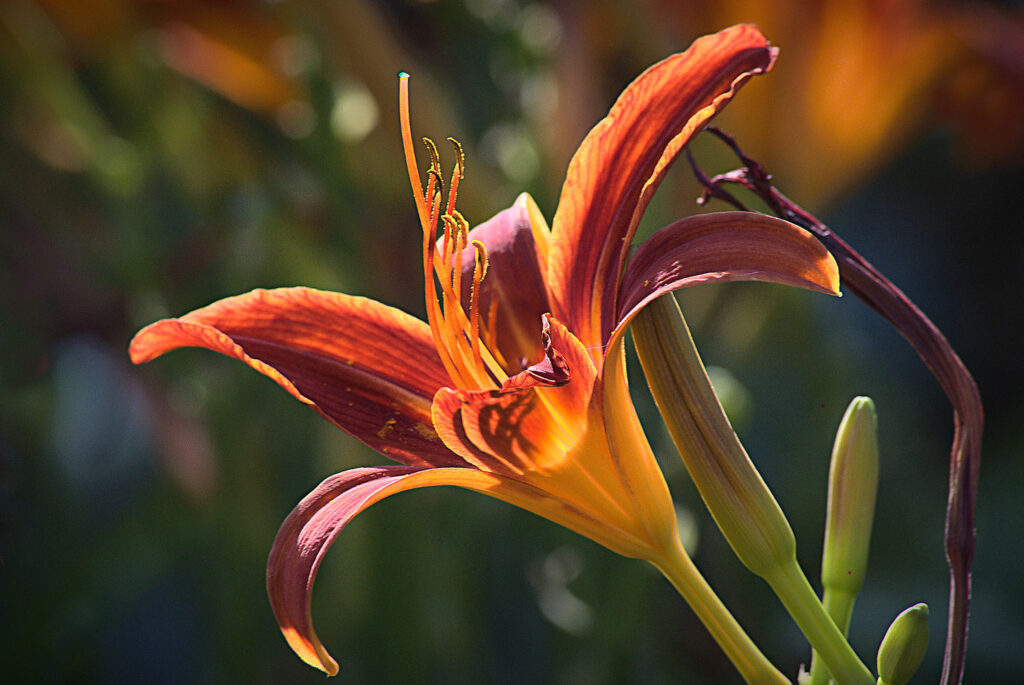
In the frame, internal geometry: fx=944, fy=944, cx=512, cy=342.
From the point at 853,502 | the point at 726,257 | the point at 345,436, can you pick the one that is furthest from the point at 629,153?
the point at 345,436

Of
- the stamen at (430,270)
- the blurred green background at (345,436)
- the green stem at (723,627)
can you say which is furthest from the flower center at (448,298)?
the blurred green background at (345,436)

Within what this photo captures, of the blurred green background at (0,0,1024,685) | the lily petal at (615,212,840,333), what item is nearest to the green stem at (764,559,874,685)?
the lily petal at (615,212,840,333)

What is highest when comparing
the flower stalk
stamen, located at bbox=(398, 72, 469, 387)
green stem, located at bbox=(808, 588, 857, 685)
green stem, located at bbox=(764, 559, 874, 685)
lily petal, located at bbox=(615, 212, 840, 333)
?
stamen, located at bbox=(398, 72, 469, 387)

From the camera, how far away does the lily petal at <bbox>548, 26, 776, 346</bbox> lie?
367 mm

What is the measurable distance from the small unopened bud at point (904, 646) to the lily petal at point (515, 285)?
0.66 ft

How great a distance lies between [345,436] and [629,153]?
61cm

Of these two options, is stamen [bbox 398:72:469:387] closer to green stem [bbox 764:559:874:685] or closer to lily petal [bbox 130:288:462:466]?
lily petal [bbox 130:288:462:466]

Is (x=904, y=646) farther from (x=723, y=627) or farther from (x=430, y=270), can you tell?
(x=430, y=270)

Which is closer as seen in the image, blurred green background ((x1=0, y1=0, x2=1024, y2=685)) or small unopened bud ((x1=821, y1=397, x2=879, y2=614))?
small unopened bud ((x1=821, y1=397, x2=879, y2=614))

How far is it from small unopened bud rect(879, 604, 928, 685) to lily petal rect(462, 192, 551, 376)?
202mm

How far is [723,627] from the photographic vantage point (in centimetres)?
38

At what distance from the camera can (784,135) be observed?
126 cm

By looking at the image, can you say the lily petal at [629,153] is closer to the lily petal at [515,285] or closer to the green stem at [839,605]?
the lily petal at [515,285]

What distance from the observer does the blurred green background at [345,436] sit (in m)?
0.91
